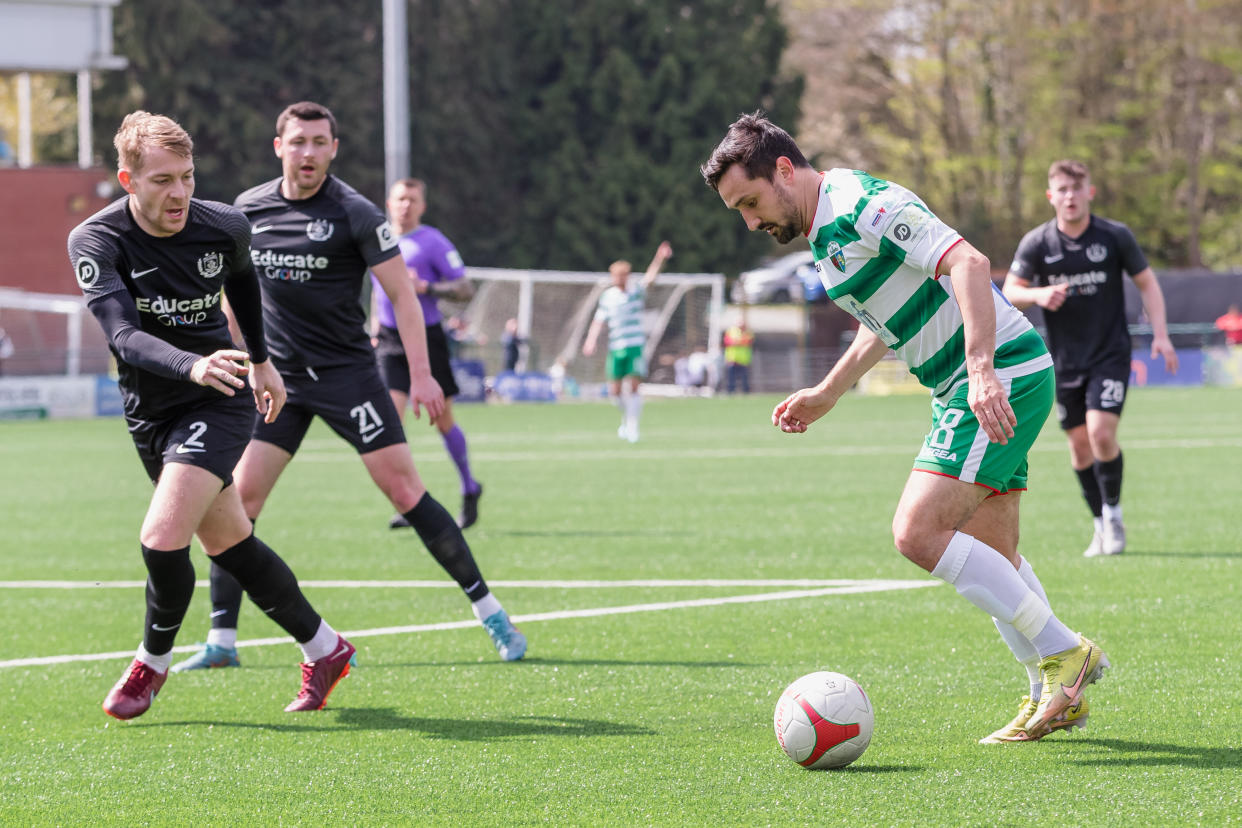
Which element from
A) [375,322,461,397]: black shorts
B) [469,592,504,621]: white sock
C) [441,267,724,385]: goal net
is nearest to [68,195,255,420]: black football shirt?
[469,592,504,621]: white sock

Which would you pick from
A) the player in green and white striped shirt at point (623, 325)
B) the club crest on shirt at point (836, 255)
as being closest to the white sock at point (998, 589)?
the club crest on shirt at point (836, 255)

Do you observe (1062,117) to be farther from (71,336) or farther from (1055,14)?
(71,336)

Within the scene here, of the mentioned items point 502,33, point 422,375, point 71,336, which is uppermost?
point 502,33

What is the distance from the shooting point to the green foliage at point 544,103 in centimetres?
4288

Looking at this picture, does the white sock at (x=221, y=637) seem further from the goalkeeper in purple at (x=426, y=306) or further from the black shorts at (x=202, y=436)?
the goalkeeper in purple at (x=426, y=306)

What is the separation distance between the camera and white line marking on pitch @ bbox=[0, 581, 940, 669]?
664 cm

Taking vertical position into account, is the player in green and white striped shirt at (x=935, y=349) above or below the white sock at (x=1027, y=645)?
above

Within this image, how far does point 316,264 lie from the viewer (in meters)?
6.51

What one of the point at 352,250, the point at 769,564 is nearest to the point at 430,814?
the point at 352,250

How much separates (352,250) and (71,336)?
25.9 m

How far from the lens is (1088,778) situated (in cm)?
441

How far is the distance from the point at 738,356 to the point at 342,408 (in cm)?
2691

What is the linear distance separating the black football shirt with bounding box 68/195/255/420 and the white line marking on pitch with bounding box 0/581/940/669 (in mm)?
1625

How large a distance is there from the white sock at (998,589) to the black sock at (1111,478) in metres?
4.70
